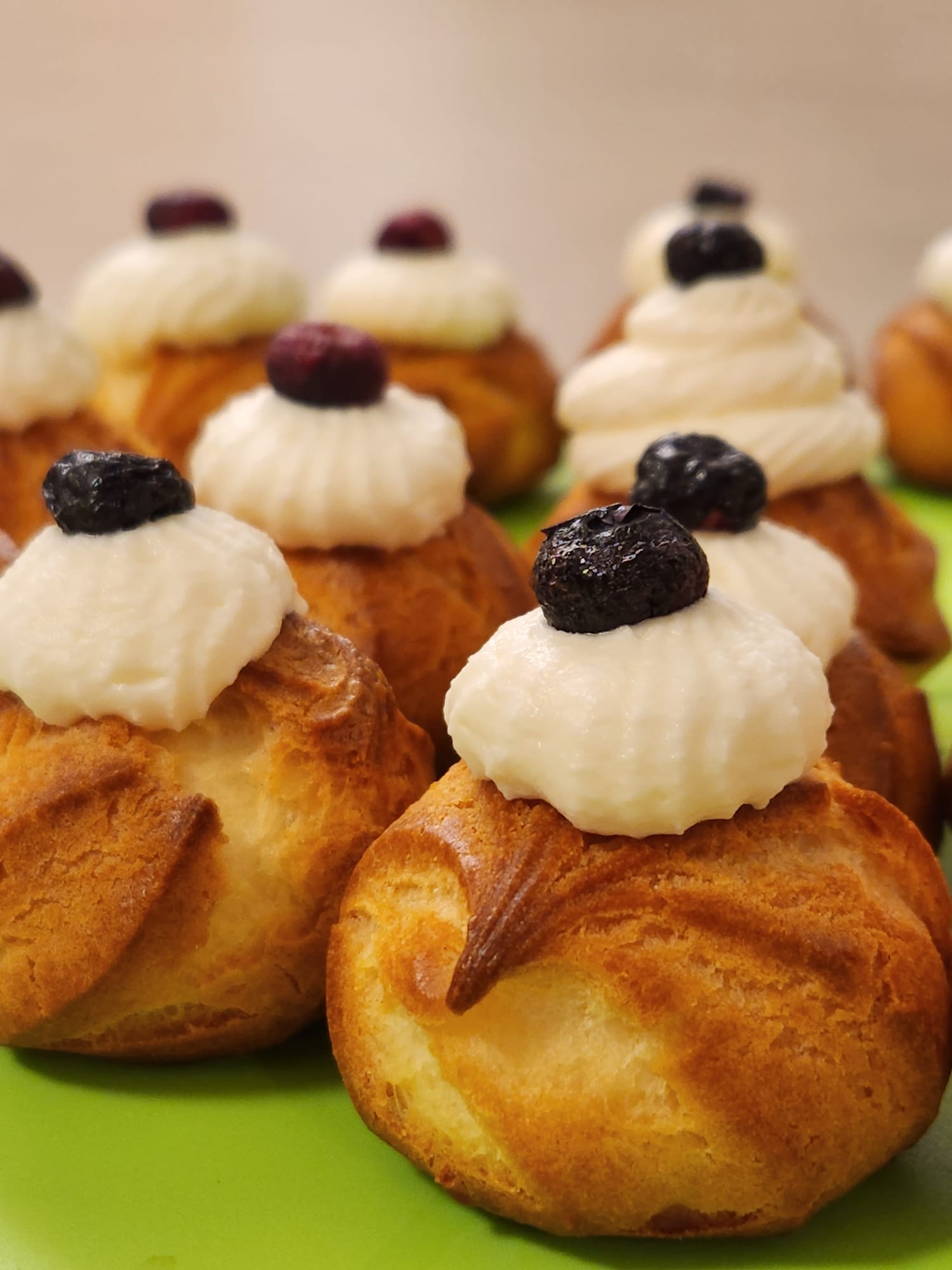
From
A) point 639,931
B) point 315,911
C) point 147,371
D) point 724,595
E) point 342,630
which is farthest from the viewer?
point 147,371

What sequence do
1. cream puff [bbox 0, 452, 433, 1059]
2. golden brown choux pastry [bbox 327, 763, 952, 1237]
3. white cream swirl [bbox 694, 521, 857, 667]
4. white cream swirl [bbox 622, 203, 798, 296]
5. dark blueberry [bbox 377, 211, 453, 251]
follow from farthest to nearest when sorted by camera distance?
white cream swirl [bbox 622, 203, 798, 296] < dark blueberry [bbox 377, 211, 453, 251] < white cream swirl [bbox 694, 521, 857, 667] < cream puff [bbox 0, 452, 433, 1059] < golden brown choux pastry [bbox 327, 763, 952, 1237]

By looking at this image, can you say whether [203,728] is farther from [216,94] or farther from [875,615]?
[216,94]

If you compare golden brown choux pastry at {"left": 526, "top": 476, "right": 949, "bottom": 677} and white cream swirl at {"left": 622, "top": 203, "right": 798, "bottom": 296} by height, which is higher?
golden brown choux pastry at {"left": 526, "top": 476, "right": 949, "bottom": 677}

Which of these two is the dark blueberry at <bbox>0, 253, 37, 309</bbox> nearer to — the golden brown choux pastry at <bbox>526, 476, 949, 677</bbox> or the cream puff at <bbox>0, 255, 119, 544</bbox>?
the cream puff at <bbox>0, 255, 119, 544</bbox>

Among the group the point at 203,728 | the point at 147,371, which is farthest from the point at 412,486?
the point at 147,371

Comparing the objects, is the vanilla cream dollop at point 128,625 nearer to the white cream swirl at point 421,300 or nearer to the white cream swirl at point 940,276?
the white cream swirl at point 421,300

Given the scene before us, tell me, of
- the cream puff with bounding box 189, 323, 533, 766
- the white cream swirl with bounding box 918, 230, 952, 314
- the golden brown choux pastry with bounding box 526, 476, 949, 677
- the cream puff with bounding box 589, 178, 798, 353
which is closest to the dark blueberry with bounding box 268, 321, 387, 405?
the cream puff with bounding box 189, 323, 533, 766

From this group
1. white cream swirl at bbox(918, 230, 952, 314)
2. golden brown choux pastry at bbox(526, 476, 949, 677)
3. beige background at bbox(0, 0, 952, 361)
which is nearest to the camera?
golden brown choux pastry at bbox(526, 476, 949, 677)
